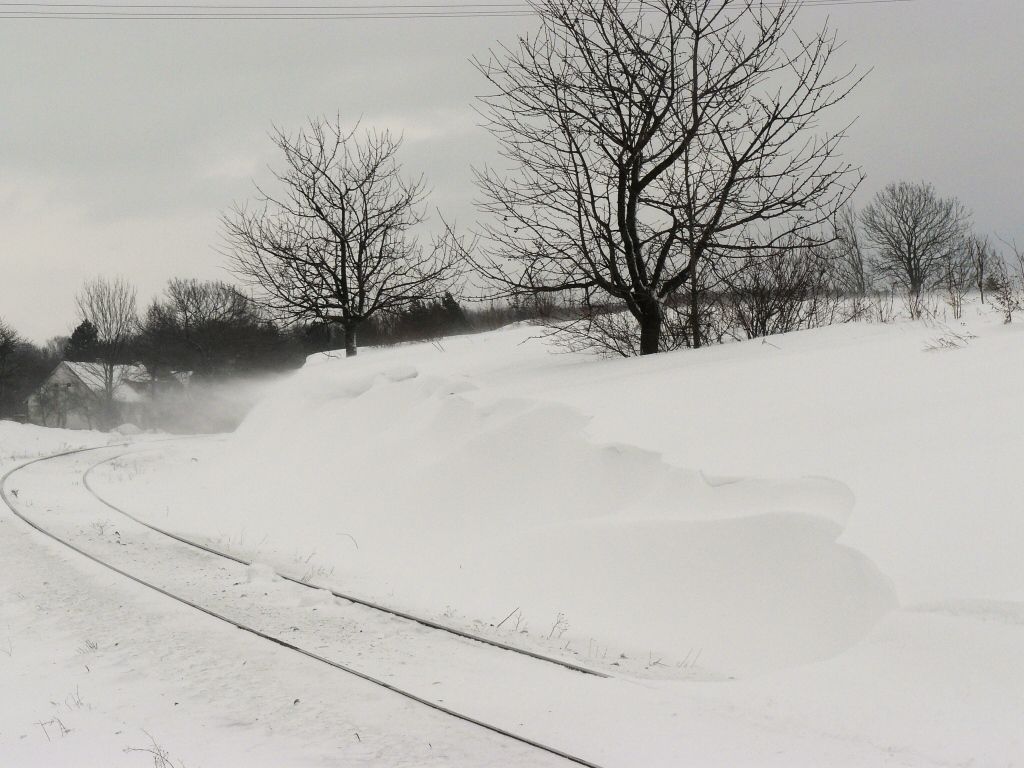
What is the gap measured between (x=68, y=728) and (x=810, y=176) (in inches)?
468

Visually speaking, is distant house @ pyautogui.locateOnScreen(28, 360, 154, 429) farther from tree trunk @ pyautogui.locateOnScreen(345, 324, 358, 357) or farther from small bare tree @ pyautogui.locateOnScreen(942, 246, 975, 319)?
small bare tree @ pyautogui.locateOnScreen(942, 246, 975, 319)

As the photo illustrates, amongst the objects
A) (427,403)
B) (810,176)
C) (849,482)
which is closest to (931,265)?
(810,176)

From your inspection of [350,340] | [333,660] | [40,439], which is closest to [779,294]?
[333,660]

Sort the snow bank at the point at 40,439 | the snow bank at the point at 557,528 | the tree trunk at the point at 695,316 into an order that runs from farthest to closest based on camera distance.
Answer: the snow bank at the point at 40,439
the tree trunk at the point at 695,316
the snow bank at the point at 557,528

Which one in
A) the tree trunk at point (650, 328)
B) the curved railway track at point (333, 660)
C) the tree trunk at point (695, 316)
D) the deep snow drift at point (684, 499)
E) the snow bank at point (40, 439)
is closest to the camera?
the curved railway track at point (333, 660)

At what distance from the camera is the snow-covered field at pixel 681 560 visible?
4688mm

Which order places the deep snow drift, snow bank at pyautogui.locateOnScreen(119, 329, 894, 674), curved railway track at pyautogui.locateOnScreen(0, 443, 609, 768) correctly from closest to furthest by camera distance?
1. curved railway track at pyautogui.locateOnScreen(0, 443, 609, 768)
2. the deep snow drift
3. snow bank at pyautogui.locateOnScreen(119, 329, 894, 674)

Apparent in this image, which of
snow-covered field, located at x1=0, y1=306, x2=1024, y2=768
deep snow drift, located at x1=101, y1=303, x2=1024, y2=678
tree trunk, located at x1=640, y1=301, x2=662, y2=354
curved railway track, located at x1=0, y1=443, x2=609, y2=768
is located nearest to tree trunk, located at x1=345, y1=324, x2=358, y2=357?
deep snow drift, located at x1=101, y1=303, x2=1024, y2=678

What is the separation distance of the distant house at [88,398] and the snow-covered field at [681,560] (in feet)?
184

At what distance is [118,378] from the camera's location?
2569 inches

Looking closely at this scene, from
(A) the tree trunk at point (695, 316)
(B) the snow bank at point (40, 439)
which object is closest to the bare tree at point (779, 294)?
(A) the tree trunk at point (695, 316)

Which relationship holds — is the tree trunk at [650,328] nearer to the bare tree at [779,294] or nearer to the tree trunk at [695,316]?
the tree trunk at [695,316]

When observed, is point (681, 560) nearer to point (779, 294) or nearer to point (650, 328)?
point (650, 328)

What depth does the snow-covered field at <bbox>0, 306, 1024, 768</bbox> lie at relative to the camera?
4688 mm
